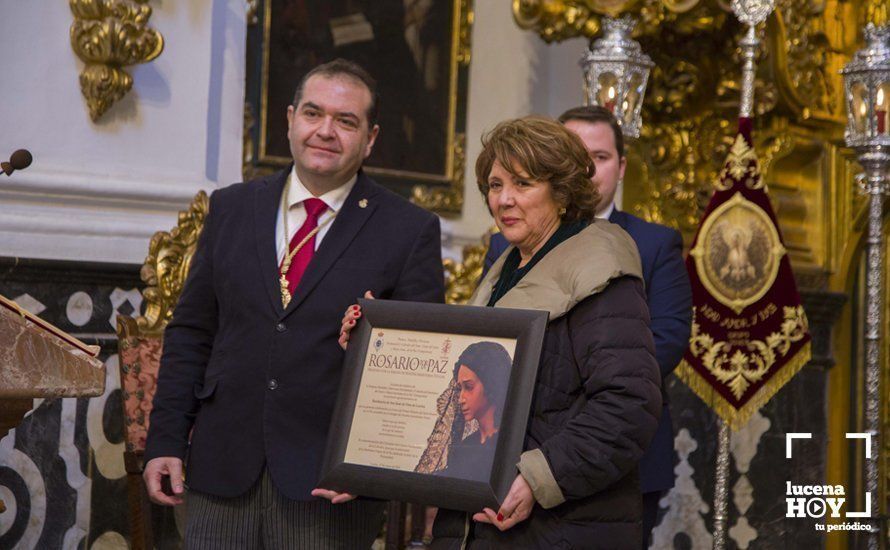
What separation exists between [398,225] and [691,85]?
11.7 feet

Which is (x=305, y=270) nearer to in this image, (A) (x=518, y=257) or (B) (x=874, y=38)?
(A) (x=518, y=257)

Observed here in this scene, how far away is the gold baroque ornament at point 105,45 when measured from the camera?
4801 millimetres

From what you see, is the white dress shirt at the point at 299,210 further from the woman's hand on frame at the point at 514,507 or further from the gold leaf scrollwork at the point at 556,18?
the gold leaf scrollwork at the point at 556,18

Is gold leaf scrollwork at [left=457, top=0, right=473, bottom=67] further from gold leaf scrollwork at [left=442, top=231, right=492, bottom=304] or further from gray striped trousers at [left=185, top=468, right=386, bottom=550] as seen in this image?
gray striped trousers at [left=185, top=468, right=386, bottom=550]

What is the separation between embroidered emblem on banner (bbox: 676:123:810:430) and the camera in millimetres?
5477

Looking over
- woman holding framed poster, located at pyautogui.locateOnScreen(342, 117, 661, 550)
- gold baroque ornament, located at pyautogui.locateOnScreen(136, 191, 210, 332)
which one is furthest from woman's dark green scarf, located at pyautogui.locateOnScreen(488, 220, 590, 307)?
gold baroque ornament, located at pyautogui.locateOnScreen(136, 191, 210, 332)

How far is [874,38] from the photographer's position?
18.5ft

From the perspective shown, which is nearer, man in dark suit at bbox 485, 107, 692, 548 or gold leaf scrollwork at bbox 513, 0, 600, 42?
man in dark suit at bbox 485, 107, 692, 548

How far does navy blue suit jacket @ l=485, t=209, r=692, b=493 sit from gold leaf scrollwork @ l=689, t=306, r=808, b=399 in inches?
53.1

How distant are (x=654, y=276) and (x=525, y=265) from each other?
133 centimetres

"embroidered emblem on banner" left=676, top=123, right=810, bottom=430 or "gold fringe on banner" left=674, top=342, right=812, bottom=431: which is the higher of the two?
"embroidered emblem on banner" left=676, top=123, right=810, bottom=430

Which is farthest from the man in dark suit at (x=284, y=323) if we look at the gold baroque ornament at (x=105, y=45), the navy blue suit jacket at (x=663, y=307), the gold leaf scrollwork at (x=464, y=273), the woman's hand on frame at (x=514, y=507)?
the gold leaf scrollwork at (x=464, y=273)

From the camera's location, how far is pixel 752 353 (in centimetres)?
550

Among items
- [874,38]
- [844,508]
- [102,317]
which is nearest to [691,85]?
[874,38]
